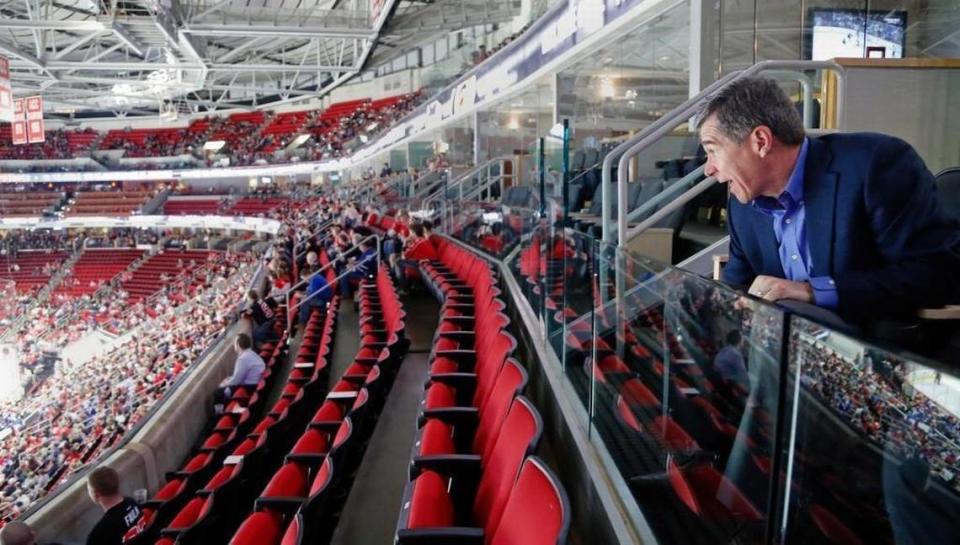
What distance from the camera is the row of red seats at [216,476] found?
3479 millimetres

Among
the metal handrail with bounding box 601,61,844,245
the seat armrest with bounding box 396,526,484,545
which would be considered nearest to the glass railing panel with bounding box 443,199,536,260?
the metal handrail with bounding box 601,61,844,245

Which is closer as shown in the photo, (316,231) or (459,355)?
(459,355)

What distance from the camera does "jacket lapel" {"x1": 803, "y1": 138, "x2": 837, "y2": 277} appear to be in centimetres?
141

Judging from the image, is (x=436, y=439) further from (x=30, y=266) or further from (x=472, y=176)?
(x=30, y=266)

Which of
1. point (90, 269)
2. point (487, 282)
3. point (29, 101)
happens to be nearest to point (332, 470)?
point (487, 282)

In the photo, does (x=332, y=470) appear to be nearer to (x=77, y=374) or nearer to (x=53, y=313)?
(x=77, y=374)

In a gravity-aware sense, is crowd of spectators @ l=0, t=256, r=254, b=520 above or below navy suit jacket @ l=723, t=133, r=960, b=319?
below

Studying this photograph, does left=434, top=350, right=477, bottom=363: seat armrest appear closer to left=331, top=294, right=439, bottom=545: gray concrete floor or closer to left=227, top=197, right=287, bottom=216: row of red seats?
left=331, top=294, right=439, bottom=545: gray concrete floor

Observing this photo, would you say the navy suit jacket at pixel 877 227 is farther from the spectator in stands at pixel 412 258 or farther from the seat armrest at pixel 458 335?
the spectator in stands at pixel 412 258

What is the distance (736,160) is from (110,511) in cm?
366

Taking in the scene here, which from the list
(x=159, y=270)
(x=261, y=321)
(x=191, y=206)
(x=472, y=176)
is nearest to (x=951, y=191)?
(x=261, y=321)

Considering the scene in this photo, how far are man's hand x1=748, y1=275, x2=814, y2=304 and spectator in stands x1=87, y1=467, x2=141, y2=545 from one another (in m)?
3.55

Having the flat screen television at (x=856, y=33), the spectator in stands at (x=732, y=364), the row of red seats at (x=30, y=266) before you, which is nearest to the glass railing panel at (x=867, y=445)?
the spectator in stands at (x=732, y=364)

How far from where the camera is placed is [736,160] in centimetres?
145
